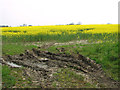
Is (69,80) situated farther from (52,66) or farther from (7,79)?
(7,79)

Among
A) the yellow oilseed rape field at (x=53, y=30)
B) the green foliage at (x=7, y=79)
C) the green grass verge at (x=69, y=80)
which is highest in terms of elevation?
the yellow oilseed rape field at (x=53, y=30)

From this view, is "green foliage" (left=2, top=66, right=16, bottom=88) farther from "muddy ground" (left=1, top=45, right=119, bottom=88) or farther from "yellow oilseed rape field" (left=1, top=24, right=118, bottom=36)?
"yellow oilseed rape field" (left=1, top=24, right=118, bottom=36)

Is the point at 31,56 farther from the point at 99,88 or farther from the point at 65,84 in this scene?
the point at 99,88

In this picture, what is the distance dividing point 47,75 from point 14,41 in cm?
1026

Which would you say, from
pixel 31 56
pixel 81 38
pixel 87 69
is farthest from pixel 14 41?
pixel 87 69

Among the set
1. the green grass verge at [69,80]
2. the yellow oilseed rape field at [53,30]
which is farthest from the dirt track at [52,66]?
the yellow oilseed rape field at [53,30]

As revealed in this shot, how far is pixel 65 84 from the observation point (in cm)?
709

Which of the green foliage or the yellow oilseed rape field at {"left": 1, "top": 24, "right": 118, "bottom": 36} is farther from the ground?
the yellow oilseed rape field at {"left": 1, "top": 24, "right": 118, "bottom": 36}

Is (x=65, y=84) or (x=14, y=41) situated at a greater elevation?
(x=14, y=41)

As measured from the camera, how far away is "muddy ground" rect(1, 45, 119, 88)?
768cm

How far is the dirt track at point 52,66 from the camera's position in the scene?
7792 millimetres

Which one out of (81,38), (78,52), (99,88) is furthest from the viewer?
(81,38)

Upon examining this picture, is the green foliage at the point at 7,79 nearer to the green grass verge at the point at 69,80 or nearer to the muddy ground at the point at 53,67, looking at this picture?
the muddy ground at the point at 53,67

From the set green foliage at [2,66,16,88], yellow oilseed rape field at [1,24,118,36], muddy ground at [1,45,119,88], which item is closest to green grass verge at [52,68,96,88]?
muddy ground at [1,45,119,88]
